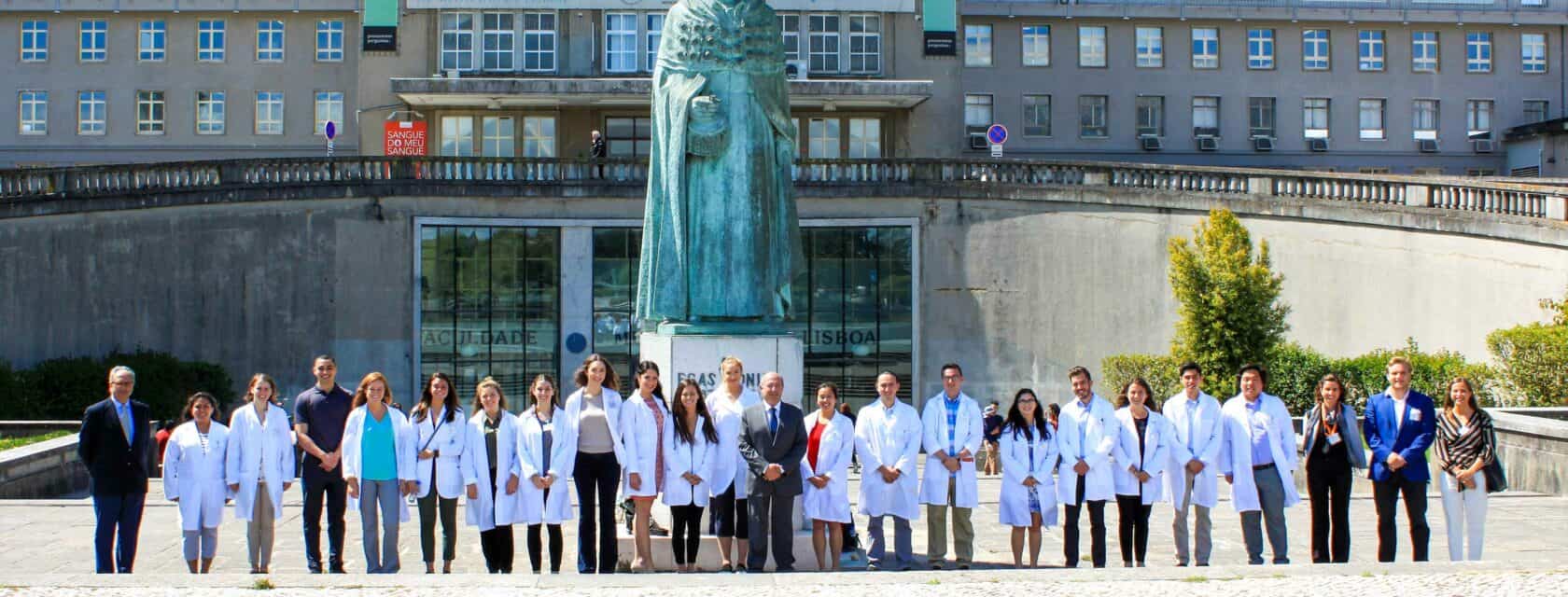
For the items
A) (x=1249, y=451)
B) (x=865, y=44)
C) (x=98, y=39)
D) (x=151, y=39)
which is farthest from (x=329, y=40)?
(x=1249, y=451)

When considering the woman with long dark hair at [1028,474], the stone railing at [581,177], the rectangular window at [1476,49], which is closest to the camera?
the woman with long dark hair at [1028,474]

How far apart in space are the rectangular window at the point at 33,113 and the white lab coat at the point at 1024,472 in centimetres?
4504

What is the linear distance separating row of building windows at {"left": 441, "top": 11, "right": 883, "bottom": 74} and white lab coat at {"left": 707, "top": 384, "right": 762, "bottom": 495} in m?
34.6

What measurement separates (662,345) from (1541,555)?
771 cm

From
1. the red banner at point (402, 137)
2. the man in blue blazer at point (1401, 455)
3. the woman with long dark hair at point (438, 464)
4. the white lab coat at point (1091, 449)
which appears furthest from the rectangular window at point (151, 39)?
the man in blue blazer at point (1401, 455)

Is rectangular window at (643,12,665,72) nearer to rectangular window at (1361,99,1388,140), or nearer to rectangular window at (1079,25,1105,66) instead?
rectangular window at (1079,25,1105,66)

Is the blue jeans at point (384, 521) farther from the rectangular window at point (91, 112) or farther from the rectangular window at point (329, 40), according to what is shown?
the rectangular window at point (91, 112)

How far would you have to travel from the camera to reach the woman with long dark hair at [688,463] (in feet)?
47.4

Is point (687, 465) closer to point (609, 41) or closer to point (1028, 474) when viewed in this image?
point (1028, 474)

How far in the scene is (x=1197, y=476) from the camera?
15.3 m

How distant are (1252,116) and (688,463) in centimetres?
4381

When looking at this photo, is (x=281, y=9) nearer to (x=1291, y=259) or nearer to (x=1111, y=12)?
(x=1111, y=12)

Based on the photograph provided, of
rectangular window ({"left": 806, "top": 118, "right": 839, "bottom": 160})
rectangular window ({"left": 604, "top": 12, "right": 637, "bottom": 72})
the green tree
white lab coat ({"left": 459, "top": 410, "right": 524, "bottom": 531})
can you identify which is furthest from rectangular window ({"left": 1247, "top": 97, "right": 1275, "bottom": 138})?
white lab coat ({"left": 459, "top": 410, "right": 524, "bottom": 531})

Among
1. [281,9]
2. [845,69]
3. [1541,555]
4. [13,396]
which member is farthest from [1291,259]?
[281,9]
